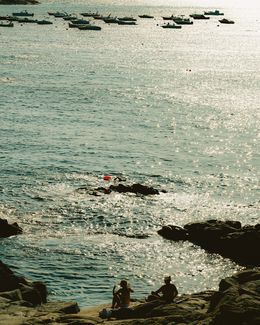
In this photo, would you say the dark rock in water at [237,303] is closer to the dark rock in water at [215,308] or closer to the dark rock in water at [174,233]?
the dark rock in water at [215,308]

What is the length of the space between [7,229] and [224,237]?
1627cm

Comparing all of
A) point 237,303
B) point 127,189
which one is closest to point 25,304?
point 237,303

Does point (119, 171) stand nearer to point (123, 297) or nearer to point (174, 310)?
point (123, 297)

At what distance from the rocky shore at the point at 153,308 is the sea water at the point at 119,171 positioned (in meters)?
5.00

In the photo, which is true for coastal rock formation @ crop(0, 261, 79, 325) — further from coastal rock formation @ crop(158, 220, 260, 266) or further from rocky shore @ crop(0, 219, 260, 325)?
coastal rock formation @ crop(158, 220, 260, 266)

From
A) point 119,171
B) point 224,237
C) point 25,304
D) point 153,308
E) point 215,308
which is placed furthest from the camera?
point 119,171

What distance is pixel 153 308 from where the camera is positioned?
35.0 m

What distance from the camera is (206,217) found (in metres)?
61.2

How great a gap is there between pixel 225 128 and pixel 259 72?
77484mm

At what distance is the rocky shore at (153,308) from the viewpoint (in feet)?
98.3

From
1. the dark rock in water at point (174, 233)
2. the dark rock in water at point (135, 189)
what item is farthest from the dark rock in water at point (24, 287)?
the dark rock in water at point (135, 189)

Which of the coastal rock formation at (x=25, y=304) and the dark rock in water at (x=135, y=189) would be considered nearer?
the coastal rock formation at (x=25, y=304)

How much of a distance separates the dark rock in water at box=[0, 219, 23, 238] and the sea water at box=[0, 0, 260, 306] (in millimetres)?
860

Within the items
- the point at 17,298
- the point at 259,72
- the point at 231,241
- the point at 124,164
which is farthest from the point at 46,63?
the point at 17,298
